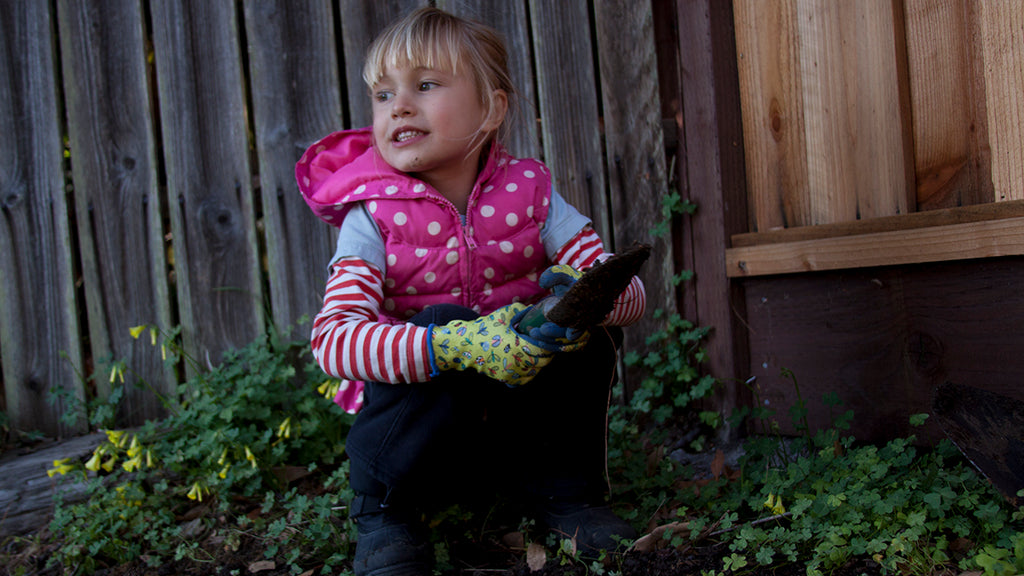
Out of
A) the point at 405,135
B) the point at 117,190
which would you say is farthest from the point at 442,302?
the point at 117,190

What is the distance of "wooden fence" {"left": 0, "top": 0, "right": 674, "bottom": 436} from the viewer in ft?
9.57

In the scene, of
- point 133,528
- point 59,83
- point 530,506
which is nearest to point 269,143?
point 59,83

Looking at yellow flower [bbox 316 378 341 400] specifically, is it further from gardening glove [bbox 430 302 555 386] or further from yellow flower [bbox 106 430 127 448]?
gardening glove [bbox 430 302 555 386]

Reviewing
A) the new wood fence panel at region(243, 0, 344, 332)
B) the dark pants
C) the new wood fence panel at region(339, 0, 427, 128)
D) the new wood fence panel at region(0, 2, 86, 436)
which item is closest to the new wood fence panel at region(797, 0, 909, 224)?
the dark pants

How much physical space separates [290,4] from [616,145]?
4.70 feet

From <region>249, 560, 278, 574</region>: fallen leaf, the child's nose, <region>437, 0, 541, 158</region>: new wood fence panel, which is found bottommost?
<region>249, 560, 278, 574</region>: fallen leaf

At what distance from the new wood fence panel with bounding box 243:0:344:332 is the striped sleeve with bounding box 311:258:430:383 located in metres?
1.25

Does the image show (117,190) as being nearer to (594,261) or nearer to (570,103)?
(570,103)

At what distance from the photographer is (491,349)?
154 centimetres

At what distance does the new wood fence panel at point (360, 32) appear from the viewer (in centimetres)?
286

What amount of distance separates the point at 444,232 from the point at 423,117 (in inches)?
12.1

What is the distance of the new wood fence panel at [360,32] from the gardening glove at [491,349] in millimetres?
1552

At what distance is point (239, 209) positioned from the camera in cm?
295

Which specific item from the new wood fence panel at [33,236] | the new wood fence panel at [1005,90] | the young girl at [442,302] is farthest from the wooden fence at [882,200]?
the new wood fence panel at [33,236]
